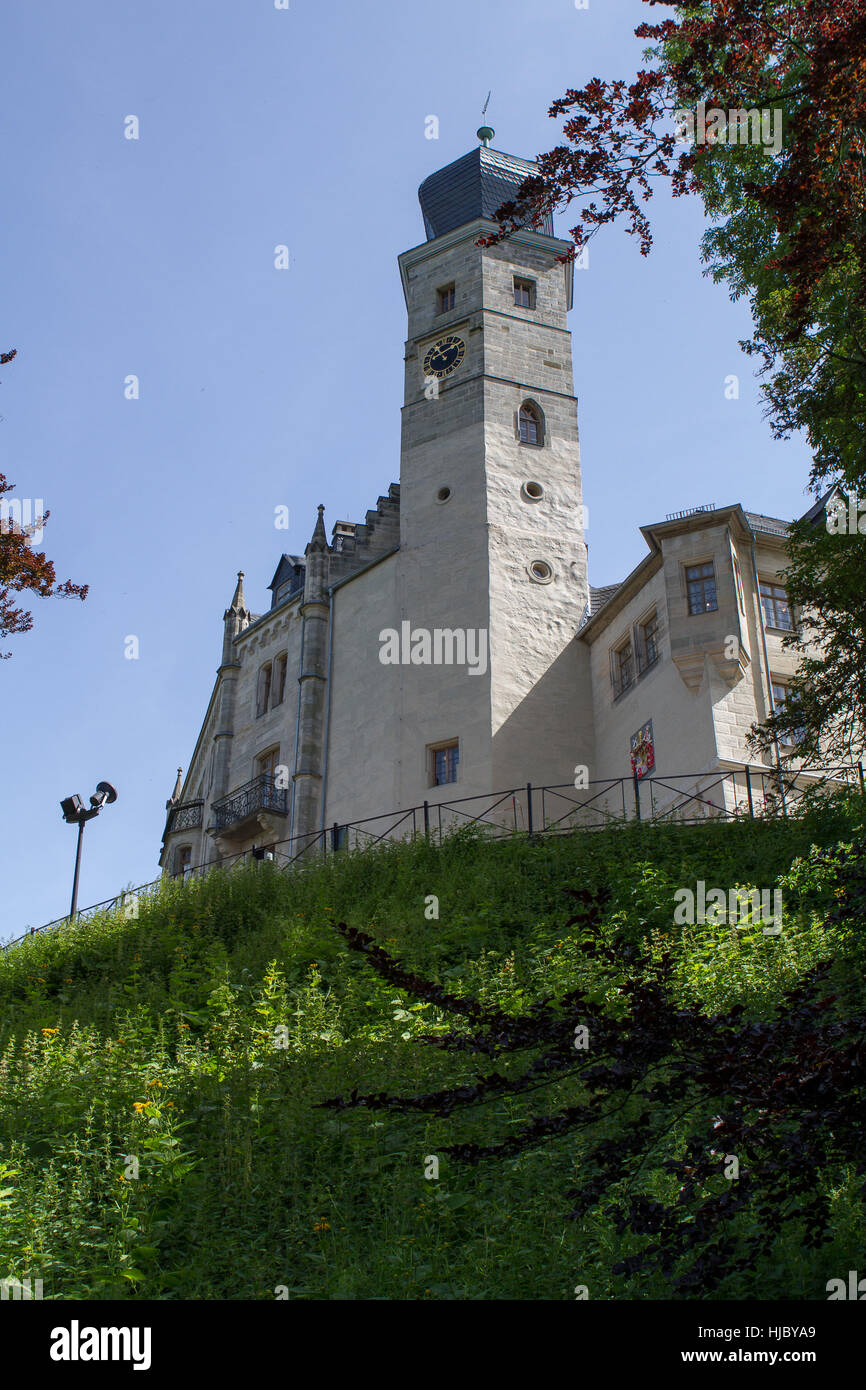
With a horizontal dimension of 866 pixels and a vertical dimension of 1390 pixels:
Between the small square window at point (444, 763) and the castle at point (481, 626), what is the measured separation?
4cm

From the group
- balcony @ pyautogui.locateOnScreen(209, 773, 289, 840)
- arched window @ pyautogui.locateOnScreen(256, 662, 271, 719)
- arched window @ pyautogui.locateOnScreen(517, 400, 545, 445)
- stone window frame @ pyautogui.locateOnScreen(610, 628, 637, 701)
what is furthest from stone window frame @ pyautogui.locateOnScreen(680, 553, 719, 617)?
arched window @ pyautogui.locateOnScreen(256, 662, 271, 719)

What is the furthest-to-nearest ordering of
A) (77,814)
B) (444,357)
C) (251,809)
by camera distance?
(444,357), (251,809), (77,814)

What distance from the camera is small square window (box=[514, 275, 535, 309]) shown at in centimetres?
3684

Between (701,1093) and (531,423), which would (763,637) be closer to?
(531,423)

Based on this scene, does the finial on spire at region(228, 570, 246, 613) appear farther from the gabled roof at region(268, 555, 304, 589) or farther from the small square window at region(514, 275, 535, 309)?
the small square window at region(514, 275, 535, 309)

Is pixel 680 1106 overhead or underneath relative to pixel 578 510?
underneath

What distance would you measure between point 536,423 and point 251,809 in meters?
12.8

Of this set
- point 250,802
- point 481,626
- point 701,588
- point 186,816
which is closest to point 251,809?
point 250,802

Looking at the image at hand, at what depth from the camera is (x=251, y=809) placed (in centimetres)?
3481

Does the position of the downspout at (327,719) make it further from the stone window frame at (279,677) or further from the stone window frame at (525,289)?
the stone window frame at (525,289)
